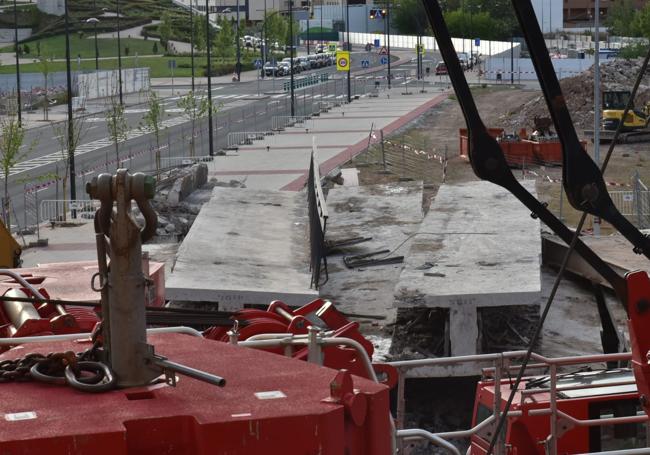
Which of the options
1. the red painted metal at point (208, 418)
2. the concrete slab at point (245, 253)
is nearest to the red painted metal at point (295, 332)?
the red painted metal at point (208, 418)

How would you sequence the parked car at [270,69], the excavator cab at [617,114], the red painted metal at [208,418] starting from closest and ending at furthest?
the red painted metal at [208,418] → the excavator cab at [617,114] → the parked car at [270,69]

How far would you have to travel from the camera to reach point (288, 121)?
6750cm

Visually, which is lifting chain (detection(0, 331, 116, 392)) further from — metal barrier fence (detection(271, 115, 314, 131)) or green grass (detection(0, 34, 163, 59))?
green grass (detection(0, 34, 163, 59))

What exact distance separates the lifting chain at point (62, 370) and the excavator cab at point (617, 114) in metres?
52.0

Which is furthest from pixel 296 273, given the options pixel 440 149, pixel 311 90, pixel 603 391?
pixel 311 90

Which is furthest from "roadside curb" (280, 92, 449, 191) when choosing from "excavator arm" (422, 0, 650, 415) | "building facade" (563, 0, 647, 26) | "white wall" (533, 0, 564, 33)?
"building facade" (563, 0, 647, 26)

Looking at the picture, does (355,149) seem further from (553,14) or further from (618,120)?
(553,14)

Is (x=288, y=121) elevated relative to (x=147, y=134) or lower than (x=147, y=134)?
elevated

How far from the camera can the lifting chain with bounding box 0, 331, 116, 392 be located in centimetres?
613

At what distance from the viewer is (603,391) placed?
1191 cm

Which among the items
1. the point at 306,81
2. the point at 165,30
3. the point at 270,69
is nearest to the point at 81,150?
the point at 306,81

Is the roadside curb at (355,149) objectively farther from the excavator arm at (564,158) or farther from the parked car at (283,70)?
the excavator arm at (564,158)

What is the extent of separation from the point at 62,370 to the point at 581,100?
214 ft

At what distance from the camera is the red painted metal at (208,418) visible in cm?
548
